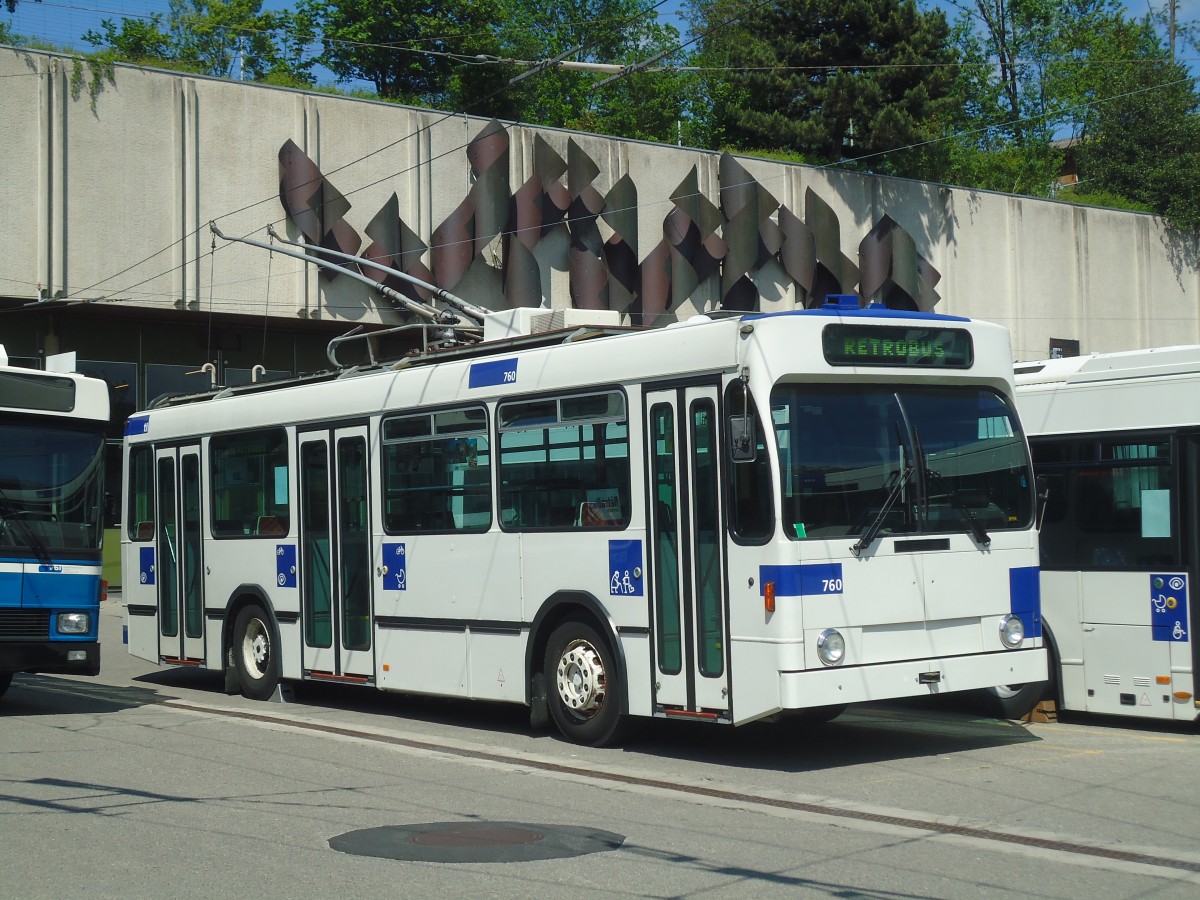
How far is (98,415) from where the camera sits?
14.3 m

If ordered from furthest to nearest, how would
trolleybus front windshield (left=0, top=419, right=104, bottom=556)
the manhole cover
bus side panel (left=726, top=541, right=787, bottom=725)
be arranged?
trolleybus front windshield (left=0, top=419, right=104, bottom=556)
bus side panel (left=726, top=541, right=787, bottom=725)
the manhole cover

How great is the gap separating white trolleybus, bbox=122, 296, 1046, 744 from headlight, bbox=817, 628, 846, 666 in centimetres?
1

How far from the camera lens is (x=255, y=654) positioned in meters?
15.3

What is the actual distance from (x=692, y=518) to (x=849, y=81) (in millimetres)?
34163

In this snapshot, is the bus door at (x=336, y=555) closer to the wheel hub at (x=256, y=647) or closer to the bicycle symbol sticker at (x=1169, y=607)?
the wheel hub at (x=256, y=647)

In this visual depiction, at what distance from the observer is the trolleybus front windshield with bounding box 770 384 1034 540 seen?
966 centimetres

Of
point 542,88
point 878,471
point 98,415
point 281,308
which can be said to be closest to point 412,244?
point 281,308

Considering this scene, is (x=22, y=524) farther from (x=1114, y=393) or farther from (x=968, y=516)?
(x=1114, y=393)

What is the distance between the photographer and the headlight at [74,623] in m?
Result: 13.6

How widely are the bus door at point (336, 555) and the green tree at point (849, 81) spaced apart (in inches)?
1186

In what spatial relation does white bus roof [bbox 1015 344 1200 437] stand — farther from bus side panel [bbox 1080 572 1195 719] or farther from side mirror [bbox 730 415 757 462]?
side mirror [bbox 730 415 757 462]

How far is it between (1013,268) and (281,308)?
2173cm

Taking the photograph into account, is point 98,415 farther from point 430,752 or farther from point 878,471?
point 878,471

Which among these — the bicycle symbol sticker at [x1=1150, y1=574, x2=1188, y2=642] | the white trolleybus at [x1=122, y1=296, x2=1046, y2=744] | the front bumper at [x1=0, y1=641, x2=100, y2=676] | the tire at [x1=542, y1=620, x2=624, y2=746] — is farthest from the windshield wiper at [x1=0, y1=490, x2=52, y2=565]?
the bicycle symbol sticker at [x1=1150, y1=574, x2=1188, y2=642]
